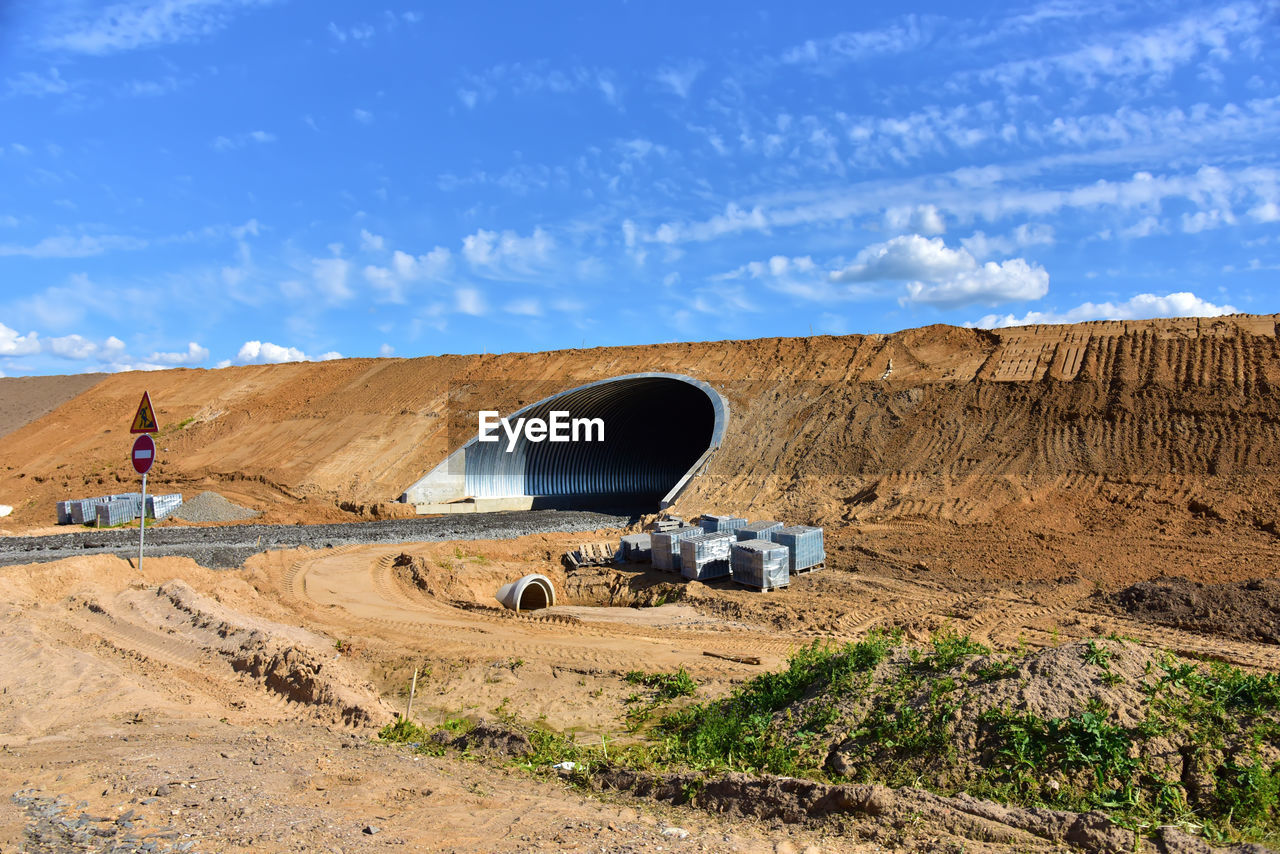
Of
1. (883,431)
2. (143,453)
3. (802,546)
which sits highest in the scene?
(883,431)

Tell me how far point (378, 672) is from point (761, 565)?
7186 mm

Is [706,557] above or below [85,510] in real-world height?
below

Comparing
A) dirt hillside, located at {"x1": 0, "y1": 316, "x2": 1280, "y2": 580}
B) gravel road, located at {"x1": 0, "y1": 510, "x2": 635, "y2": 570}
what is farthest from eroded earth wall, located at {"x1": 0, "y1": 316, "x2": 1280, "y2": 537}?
gravel road, located at {"x1": 0, "y1": 510, "x2": 635, "y2": 570}

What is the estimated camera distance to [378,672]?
10086 mm

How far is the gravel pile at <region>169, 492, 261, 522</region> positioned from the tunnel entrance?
5268 millimetres

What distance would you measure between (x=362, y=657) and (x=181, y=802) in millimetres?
5405

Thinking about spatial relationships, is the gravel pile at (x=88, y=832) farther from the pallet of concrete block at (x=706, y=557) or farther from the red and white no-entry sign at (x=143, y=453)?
the pallet of concrete block at (x=706, y=557)

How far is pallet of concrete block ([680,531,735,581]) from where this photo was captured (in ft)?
50.2

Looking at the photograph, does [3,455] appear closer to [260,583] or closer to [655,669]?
[260,583]

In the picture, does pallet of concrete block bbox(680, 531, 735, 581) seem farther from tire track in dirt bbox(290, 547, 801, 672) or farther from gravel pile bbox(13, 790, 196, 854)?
gravel pile bbox(13, 790, 196, 854)

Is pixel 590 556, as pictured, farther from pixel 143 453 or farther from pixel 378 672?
pixel 143 453

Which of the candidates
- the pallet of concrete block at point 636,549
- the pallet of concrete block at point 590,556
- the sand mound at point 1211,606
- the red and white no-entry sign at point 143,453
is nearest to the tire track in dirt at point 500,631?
the red and white no-entry sign at point 143,453

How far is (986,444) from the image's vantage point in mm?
22344

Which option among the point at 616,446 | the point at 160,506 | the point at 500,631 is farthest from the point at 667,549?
the point at 160,506
